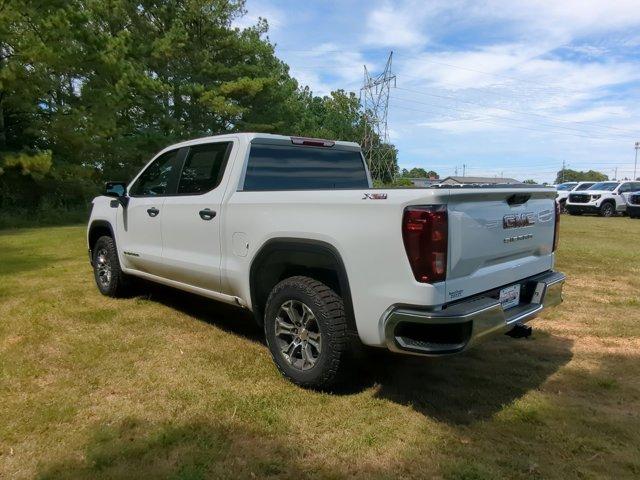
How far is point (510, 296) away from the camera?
359 centimetres

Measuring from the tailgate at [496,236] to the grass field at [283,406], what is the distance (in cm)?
87

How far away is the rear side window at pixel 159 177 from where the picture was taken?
5.11 m

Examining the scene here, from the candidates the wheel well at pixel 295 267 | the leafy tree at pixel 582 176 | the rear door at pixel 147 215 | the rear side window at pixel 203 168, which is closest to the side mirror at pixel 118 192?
the rear door at pixel 147 215

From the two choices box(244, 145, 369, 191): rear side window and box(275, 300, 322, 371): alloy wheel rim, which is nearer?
box(275, 300, 322, 371): alloy wheel rim

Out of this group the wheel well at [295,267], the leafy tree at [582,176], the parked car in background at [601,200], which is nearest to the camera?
the wheel well at [295,267]

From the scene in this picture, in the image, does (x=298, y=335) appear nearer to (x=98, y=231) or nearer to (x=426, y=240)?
(x=426, y=240)

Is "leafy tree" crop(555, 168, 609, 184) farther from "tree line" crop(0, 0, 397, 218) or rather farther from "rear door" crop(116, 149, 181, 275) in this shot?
"rear door" crop(116, 149, 181, 275)

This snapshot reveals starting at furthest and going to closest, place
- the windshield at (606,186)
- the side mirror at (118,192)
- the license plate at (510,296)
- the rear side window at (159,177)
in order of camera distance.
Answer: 1. the windshield at (606,186)
2. the side mirror at (118,192)
3. the rear side window at (159,177)
4. the license plate at (510,296)

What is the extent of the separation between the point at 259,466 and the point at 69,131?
699 inches

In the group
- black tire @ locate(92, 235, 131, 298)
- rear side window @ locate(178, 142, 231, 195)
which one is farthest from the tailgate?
black tire @ locate(92, 235, 131, 298)

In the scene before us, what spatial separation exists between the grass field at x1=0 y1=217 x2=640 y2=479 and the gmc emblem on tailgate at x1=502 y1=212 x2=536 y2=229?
1202 millimetres

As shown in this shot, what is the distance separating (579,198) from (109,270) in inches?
940

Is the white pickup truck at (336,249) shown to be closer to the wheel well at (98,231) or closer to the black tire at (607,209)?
the wheel well at (98,231)

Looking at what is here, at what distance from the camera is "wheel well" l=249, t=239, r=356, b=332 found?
11.1 feet
